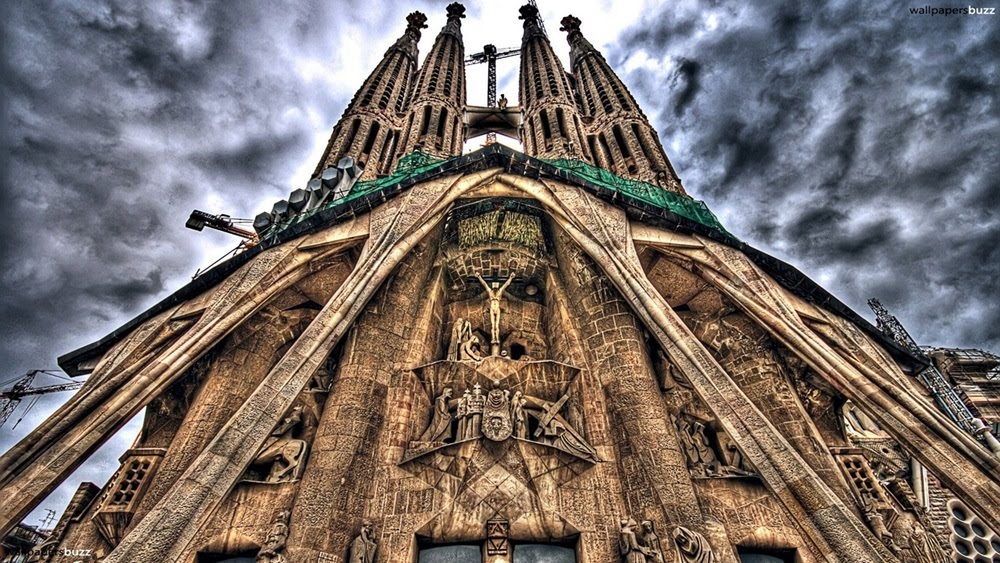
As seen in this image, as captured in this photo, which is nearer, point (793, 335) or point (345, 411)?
point (793, 335)

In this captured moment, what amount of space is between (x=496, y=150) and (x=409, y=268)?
10.8 feet

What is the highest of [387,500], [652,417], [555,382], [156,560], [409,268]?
[409,268]

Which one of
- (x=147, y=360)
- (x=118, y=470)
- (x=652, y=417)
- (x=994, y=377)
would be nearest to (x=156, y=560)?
(x=147, y=360)

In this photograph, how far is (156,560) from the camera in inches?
218

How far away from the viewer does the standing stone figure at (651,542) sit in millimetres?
7668

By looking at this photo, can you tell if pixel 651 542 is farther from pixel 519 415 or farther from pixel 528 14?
pixel 528 14

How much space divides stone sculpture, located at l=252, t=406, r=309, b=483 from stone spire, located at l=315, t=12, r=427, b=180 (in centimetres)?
1075

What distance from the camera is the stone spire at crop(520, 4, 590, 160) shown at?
2045 centimetres

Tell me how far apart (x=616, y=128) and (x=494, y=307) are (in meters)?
13.8

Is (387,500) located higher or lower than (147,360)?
lower

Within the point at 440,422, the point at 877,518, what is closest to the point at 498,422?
the point at 440,422

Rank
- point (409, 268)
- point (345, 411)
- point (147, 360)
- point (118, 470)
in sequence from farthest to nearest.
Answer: point (409, 268)
point (345, 411)
point (118, 470)
point (147, 360)

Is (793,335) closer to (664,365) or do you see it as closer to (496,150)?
(664,365)

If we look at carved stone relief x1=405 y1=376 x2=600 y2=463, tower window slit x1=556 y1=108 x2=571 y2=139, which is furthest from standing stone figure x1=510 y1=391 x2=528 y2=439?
tower window slit x1=556 y1=108 x2=571 y2=139
